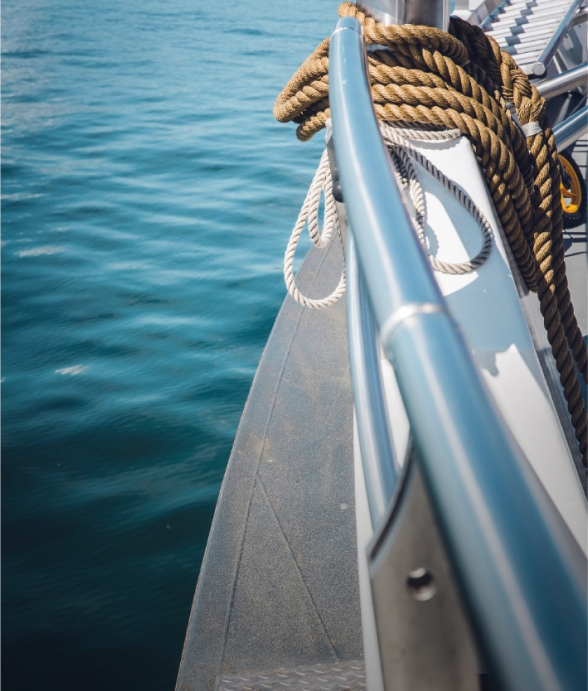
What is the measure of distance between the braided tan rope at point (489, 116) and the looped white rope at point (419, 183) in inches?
0.9

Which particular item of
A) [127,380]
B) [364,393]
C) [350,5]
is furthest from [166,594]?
[350,5]

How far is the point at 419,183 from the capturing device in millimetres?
1049

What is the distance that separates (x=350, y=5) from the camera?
1.12 meters

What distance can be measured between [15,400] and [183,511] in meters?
1.09

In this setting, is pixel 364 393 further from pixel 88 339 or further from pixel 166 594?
pixel 88 339

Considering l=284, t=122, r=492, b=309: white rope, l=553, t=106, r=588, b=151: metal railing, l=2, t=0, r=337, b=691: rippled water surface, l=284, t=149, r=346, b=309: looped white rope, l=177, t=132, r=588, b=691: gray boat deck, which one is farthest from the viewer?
l=2, t=0, r=337, b=691: rippled water surface

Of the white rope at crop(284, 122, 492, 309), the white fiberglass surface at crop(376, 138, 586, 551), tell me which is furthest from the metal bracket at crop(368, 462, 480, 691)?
the white rope at crop(284, 122, 492, 309)

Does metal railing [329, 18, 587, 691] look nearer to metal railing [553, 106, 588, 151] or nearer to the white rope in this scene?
the white rope

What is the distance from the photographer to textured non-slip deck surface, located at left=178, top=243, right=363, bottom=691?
1196mm

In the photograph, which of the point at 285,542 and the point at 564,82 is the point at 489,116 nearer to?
the point at 564,82

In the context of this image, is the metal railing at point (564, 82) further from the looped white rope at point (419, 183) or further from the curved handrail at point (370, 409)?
the curved handrail at point (370, 409)

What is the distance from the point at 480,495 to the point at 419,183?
31.0 inches

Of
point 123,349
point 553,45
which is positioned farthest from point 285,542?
point 123,349

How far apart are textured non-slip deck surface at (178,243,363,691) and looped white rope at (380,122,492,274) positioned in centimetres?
73
